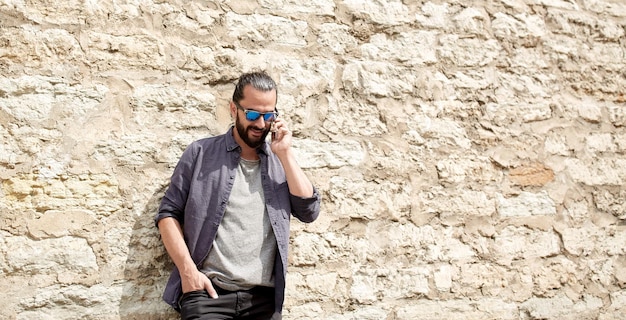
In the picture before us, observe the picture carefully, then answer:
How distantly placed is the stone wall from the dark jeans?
39 centimetres

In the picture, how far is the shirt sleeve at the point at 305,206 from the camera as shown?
2.67 m

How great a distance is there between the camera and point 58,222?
2.67 metres

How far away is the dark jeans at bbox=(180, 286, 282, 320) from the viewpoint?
245 centimetres

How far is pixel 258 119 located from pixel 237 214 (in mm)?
432

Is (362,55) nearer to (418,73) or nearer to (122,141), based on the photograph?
(418,73)

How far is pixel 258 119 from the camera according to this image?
260cm

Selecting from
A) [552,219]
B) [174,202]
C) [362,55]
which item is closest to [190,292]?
[174,202]

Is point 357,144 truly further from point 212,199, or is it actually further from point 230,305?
point 230,305

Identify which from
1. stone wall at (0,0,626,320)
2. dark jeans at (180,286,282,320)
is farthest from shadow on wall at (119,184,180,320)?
dark jeans at (180,286,282,320)

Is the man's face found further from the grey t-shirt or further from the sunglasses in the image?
the grey t-shirt

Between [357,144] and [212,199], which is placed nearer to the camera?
[212,199]

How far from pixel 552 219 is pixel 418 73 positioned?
48.8 inches

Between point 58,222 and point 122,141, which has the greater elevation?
point 122,141

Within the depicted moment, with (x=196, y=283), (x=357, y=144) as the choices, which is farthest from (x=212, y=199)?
(x=357, y=144)
